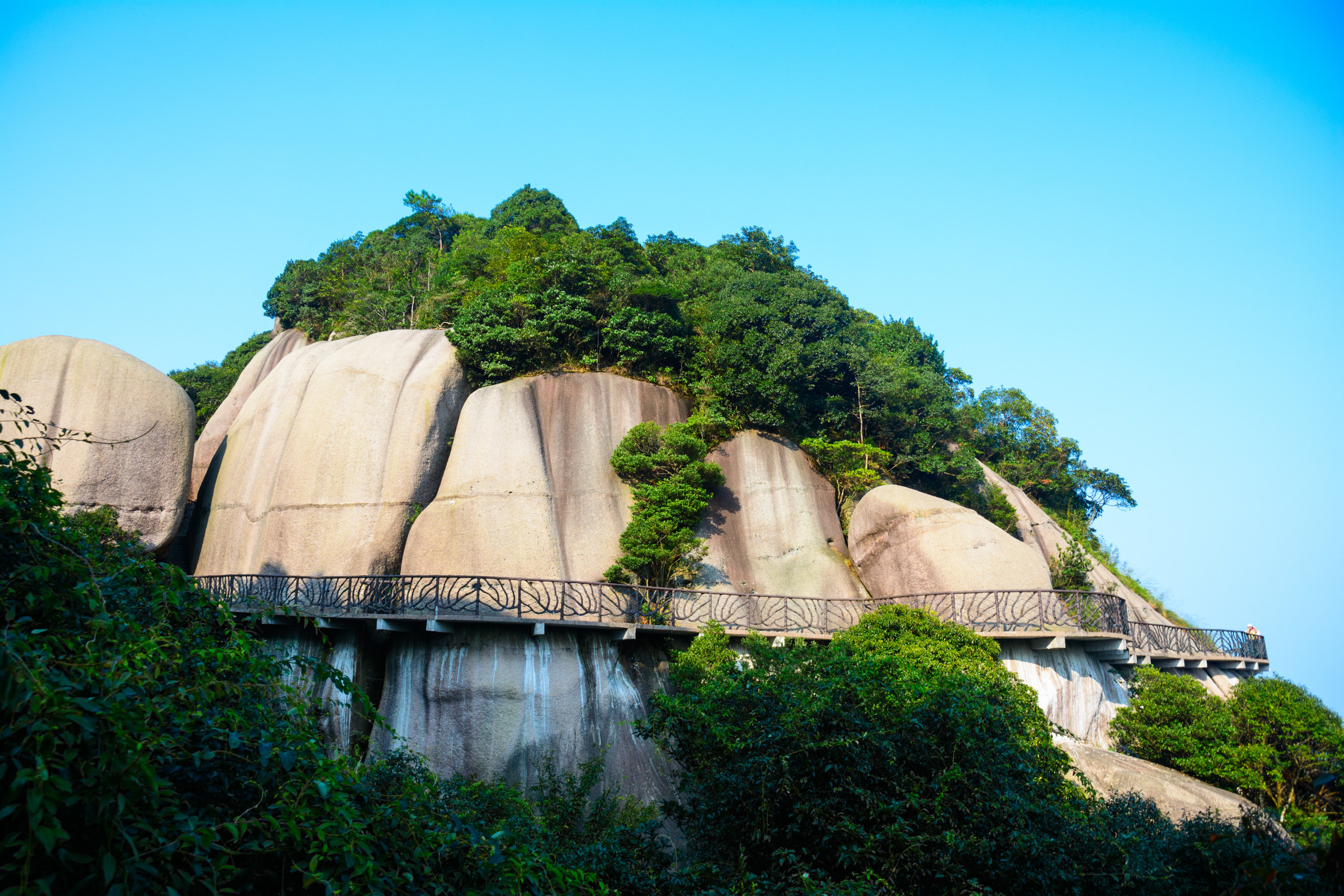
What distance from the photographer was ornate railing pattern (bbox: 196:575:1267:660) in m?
16.6

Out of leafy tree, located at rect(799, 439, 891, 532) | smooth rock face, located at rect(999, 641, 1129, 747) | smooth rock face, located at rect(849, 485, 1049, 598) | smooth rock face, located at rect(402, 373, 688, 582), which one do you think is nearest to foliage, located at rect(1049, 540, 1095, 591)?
smooth rock face, located at rect(849, 485, 1049, 598)

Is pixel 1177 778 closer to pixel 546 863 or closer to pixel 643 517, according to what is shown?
pixel 643 517

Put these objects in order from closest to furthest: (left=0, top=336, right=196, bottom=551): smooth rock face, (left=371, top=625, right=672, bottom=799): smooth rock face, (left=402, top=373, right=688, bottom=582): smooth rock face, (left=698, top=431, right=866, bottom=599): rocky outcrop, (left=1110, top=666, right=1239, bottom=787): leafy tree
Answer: (left=371, top=625, right=672, bottom=799): smooth rock face → (left=1110, top=666, right=1239, bottom=787): leafy tree → (left=0, top=336, right=196, bottom=551): smooth rock face → (left=402, top=373, right=688, bottom=582): smooth rock face → (left=698, top=431, right=866, bottom=599): rocky outcrop

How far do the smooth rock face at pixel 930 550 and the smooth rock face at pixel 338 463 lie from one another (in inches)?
430

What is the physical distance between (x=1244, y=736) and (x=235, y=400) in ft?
96.3

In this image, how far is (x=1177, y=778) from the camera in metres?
15.5

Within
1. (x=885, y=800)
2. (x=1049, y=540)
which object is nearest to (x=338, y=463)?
(x=885, y=800)

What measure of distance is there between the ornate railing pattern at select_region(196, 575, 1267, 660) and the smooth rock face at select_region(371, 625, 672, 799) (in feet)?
2.22

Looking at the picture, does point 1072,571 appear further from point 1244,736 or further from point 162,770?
point 162,770

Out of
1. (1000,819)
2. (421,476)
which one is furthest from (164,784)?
(421,476)

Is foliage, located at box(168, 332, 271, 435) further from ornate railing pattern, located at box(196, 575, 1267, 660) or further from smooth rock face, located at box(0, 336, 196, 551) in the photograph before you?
ornate railing pattern, located at box(196, 575, 1267, 660)

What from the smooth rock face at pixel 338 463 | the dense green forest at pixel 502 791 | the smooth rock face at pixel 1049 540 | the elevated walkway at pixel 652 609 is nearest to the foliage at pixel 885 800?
the dense green forest at pixel 502 791

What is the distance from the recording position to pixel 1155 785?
15023mm

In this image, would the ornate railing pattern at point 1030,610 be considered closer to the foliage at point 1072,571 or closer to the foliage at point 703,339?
the foliage at point 1072,571
